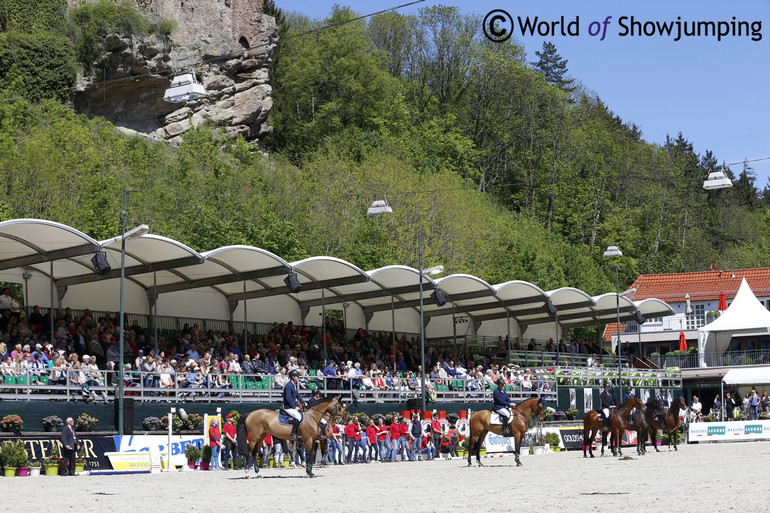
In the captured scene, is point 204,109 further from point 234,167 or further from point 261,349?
point 261,349

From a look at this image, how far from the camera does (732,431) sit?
4141cm

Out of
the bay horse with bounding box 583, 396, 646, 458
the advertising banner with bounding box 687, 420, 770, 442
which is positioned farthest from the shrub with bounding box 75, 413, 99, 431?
the advertising banner with bounding box 687, 420, 770, 442

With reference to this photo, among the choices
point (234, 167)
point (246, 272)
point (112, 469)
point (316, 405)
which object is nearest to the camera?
point (316, 405)

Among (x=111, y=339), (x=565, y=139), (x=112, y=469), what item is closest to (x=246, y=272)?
(x=111, y=339)

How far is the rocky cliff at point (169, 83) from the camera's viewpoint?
65875mm

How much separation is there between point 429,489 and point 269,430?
5.31m

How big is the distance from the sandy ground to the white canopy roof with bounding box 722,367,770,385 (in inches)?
1199

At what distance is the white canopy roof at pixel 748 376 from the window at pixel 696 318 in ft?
39.3

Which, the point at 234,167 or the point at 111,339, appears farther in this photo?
the point at 234,167

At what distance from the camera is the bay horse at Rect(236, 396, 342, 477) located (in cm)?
2172

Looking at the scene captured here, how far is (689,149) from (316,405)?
323 ft

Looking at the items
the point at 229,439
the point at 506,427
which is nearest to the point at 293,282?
the point at 229,439

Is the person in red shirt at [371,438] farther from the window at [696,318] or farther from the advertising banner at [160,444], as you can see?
the window at [696,318]

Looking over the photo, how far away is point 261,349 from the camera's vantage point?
36.0m
